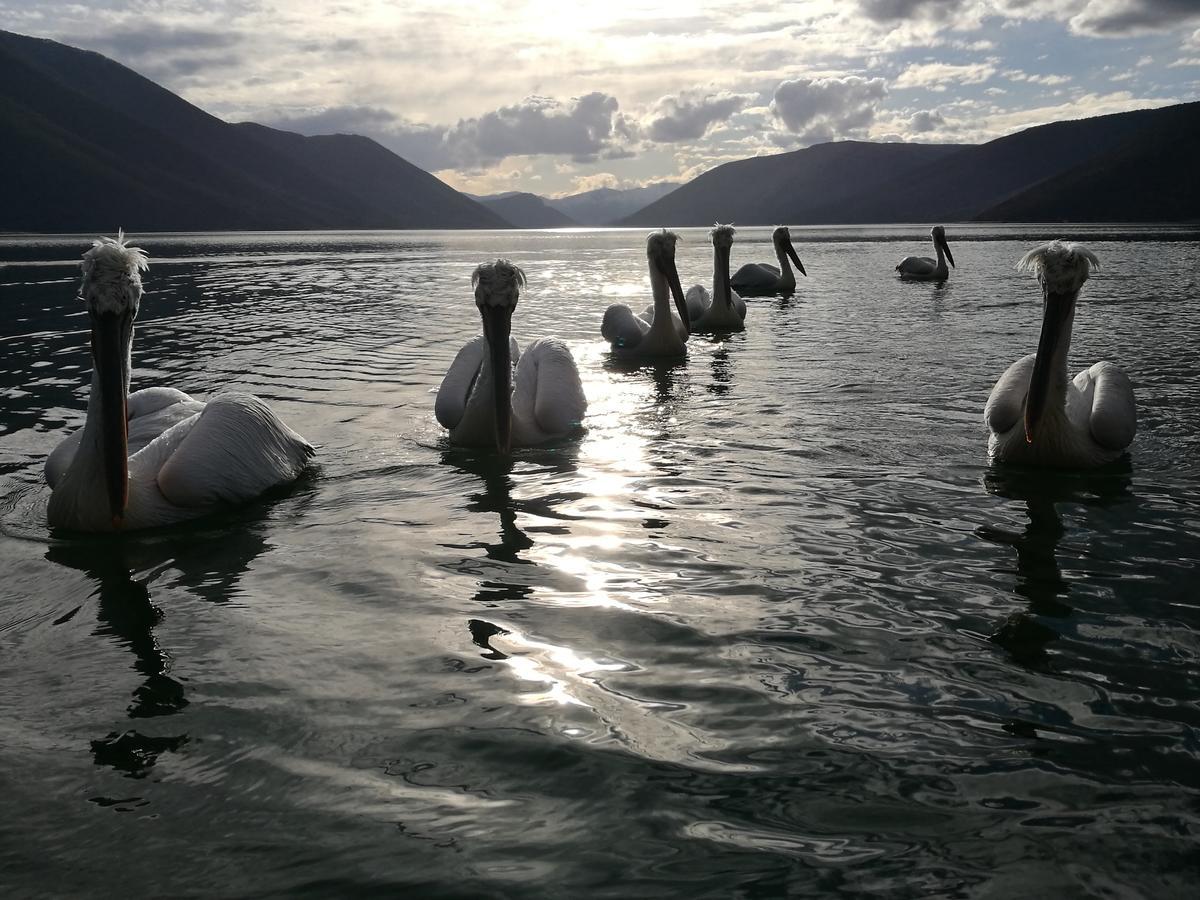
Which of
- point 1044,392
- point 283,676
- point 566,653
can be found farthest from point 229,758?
point 1044,392

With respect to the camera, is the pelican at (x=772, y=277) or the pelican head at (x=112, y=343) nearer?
the pelican head at (x=112, y=343)

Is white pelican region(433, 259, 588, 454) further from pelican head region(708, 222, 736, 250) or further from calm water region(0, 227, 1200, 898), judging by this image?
pelican head region(708, 222, 736, 250)

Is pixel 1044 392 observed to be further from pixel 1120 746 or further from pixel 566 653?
pixel 566 653

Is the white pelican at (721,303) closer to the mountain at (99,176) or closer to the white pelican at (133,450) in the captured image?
the white pelican at (133,450)

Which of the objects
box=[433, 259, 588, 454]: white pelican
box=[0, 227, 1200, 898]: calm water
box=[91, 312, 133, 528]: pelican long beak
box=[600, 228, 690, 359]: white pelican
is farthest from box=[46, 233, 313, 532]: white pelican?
box=[600, 228, 690, 359]: white pelican

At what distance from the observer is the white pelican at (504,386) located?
6961 millimetres

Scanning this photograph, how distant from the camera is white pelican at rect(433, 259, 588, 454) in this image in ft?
→ 22.8

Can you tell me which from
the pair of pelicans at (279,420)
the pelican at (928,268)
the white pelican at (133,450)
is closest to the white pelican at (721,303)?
the pair of pelicans at (279,420)

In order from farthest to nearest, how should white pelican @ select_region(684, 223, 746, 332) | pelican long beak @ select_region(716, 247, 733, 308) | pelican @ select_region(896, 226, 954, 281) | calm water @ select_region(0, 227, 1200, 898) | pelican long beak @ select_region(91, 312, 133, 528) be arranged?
pelican @ select_region(896, 226, 954, 281), white pelican @ select_region(684, 223, 746, 332), pelican long beak @ select_region(716, 247, 733, 308), pelican long beak @ select_region(91, 312, 133, 528), calm water @ select_region(0, 227, 1200, 898)

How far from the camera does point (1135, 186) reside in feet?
375

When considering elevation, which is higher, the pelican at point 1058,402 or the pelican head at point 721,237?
the pelican head at point 721,237

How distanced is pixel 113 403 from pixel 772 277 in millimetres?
19663

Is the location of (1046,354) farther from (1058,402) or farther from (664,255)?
(664,255)

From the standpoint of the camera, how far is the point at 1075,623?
3982 mm
